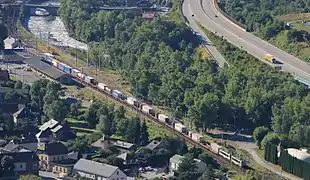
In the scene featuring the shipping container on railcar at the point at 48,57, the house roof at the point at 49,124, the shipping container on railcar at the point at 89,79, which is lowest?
the shipping container on railcar at the point at 89,79

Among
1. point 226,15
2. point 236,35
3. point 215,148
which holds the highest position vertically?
point 226,15

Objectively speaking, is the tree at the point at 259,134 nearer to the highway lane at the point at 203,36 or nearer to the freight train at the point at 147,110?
the freight train at the point at 147,110

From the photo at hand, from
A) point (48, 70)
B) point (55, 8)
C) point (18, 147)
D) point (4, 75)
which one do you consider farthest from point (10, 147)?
point (55, 8)

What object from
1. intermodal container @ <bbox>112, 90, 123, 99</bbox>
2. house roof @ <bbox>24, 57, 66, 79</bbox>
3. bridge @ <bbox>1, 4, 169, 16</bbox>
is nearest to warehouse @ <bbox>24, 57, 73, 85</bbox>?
house roof @ <bbox>24, 57, 66, 79</bbox>

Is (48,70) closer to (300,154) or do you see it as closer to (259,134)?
(259,134)

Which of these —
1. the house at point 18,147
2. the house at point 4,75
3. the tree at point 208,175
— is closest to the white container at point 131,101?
the house at point 4,75

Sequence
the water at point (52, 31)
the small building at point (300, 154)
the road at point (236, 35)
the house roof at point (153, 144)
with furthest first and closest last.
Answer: the water at point (52, 31), the road at point (236, 35), the small building at point (300, 154), the house roof at point (153, 144)
